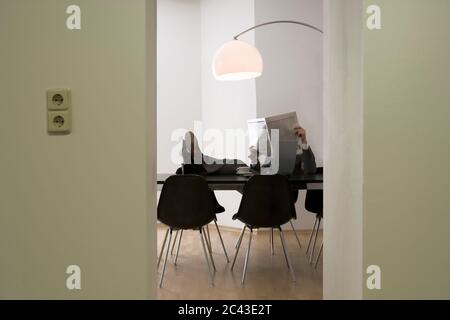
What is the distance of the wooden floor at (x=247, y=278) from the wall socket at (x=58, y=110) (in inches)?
67.3

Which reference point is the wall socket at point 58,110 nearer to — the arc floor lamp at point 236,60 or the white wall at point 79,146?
the white wall at point 79,146

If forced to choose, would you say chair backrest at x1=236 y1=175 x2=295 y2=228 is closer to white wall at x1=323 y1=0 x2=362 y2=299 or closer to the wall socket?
white wall at x1=323 y1=0 x2=362 y2=299

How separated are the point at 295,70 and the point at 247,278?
287 cm

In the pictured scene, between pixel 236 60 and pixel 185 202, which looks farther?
pixel 236 60

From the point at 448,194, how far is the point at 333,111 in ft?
2.10

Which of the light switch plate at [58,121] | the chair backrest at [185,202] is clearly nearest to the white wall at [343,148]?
the light switch plate at [58,121]

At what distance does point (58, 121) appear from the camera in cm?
126

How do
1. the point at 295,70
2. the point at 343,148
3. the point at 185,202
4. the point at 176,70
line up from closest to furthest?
the point at 343,148, the point at 185,202, the point at 295,70, the point at 176,70

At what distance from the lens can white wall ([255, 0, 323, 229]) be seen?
16.0 feet

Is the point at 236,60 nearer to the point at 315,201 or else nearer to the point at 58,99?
the point at 315,201

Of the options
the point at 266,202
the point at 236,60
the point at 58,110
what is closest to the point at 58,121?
the point at 58,110

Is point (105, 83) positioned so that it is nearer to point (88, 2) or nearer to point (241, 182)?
point (88, 2)

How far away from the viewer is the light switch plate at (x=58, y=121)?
126 centimetres

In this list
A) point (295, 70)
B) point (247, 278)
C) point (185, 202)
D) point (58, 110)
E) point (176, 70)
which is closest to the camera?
point (58, 110)
